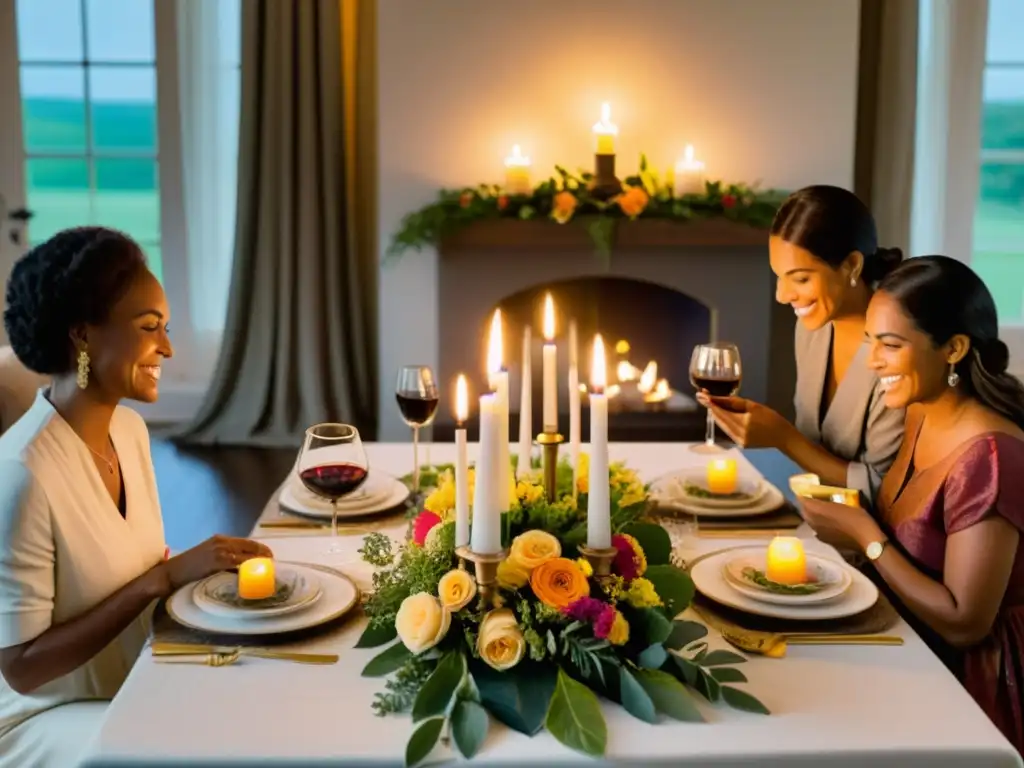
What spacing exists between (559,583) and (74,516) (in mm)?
733

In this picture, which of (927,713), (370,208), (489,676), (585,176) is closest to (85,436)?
(489,676)

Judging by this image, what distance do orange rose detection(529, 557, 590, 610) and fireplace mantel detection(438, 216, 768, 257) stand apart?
123 inches

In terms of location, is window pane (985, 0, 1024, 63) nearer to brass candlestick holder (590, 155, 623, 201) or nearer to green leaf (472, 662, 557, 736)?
brass candlestick holder (590, 155, 623, 201)

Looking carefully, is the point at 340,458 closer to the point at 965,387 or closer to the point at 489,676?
the point at 489,676

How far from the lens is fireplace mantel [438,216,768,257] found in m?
4.38

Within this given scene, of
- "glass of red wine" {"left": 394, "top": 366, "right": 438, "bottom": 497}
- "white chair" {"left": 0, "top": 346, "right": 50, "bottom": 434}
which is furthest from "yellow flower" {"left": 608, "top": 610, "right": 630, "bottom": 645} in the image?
Answer: "white chair" {"left": 0, "top": 346, "right": 50, "bottom": 434}

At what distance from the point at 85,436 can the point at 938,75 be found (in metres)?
4.20

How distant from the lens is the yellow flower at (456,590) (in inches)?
52.4

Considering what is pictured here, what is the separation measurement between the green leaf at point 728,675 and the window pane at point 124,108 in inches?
172

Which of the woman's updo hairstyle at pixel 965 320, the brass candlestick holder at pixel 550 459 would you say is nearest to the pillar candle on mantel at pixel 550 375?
the brass candlestick holder at pixel 550 459

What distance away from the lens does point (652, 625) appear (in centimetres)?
136

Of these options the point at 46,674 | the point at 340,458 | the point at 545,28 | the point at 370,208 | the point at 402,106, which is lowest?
the point at 46,674

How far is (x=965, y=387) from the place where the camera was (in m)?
1.80

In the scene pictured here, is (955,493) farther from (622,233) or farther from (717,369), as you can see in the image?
(622,233)
